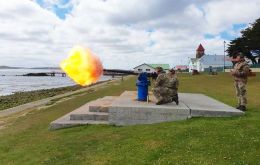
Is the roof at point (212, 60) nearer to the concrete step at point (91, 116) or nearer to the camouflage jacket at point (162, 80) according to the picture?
the camouflage jacket at point (162, 80)

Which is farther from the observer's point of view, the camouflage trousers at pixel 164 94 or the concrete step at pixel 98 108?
the concrete step at pixel 98 108

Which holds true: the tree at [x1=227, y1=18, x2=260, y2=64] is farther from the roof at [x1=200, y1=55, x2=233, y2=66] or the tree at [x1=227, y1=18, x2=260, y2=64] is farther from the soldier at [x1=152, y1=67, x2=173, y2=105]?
the roof at [x1=200, y1=55, x2=233, y2=66]

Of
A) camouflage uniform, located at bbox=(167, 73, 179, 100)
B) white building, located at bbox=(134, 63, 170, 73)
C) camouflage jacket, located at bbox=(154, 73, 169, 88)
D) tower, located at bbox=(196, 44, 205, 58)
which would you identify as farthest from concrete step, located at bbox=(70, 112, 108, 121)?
tower, located at bbox=(196, 44, 205, 58)

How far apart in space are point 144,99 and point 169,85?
1595 mm

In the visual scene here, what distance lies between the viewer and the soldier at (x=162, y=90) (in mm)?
15273

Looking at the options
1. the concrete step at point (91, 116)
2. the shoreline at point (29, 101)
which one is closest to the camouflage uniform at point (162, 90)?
the concrete step at point (91, 116)

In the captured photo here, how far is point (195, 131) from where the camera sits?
11383 mm

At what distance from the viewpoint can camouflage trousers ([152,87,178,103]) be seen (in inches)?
602

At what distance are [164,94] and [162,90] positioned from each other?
205 millimetres

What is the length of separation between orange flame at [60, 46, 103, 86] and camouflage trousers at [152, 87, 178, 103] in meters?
2.78

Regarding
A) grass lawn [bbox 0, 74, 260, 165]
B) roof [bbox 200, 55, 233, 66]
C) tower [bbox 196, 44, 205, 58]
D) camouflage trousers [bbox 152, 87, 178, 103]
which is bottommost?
grass lawn [bbox 0, 74, 260, 165]

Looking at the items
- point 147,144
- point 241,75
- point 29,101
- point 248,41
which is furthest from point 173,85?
point 248,41

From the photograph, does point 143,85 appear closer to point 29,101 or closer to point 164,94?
point 164,94

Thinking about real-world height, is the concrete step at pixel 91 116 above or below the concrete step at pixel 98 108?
below
